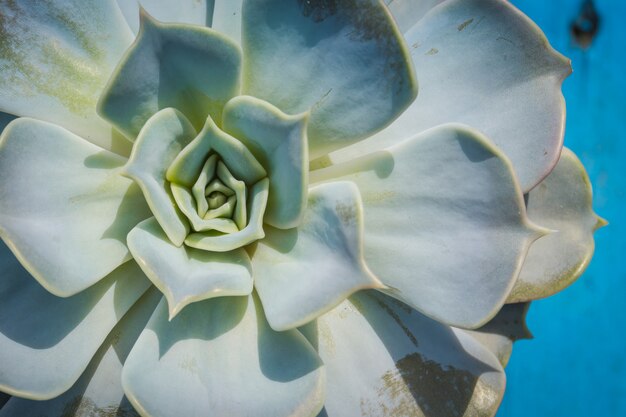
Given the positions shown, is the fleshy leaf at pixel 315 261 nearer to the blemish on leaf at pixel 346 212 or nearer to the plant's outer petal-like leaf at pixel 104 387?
the blemish on leaf at pixel 346 212

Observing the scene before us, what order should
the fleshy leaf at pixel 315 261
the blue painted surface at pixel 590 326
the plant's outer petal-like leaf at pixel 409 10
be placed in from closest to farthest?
Result: the fleshy leaf at pixel 315 261
the plant's outer petal-like leaf at pixel 409 10
the blue painted surface at pixel 590 326

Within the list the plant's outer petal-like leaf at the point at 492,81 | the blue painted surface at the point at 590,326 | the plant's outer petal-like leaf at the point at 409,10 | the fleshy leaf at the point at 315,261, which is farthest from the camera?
the blue painted surface at the point at 590,326

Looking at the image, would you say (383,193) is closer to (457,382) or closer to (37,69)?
(457,382)

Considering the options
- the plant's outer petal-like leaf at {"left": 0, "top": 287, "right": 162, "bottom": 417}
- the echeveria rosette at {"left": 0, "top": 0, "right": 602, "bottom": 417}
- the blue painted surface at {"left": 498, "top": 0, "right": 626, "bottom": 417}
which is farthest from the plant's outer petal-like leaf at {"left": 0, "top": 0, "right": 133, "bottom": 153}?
the blue painted surface at {"left": 498, "top": 0, "right": 626, "bottom": 417}

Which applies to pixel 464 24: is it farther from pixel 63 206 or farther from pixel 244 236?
pixel 63 206

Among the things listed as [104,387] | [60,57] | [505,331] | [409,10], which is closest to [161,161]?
[60,57]

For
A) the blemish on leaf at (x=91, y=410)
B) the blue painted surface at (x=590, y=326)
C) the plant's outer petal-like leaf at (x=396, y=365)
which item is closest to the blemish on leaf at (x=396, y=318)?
the plant's outer petal-like leaf at (x=396, y=365)

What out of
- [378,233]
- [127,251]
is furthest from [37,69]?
[378,233]

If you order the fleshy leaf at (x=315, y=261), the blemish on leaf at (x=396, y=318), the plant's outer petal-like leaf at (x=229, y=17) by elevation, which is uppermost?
the plant's outer petal-like leaf at (x=229, y=17)
